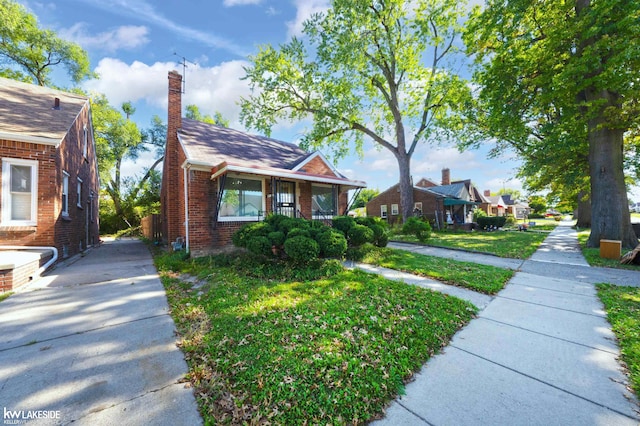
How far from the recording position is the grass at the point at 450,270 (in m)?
5.43

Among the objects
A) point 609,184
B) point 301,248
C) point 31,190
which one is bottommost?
point 301,248

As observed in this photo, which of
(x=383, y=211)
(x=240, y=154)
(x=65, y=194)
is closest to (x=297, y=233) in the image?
(x=240, y=154)

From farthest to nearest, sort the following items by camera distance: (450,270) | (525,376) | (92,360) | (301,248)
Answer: (450,270), (301,248), (92,360), (525,376)

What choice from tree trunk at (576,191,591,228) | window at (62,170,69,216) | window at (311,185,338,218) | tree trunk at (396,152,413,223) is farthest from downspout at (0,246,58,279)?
tree trunk at (576,191,591,228)

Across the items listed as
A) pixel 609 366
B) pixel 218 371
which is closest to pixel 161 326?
pixel 218 371

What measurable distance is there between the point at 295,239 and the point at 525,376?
4494mm

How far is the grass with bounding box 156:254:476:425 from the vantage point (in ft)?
6.80

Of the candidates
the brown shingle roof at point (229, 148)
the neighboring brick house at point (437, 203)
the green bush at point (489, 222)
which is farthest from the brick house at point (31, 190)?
the green bush at point (489, 222)

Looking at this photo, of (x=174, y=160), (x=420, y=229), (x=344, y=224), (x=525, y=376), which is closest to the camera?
(x=525, y=376)

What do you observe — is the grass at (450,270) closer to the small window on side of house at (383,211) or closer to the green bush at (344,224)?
the green bush at (344,224)

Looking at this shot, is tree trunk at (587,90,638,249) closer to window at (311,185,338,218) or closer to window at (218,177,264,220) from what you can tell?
window at (311,185,338,218)

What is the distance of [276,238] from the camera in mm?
6277

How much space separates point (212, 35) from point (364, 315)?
38.5 ft

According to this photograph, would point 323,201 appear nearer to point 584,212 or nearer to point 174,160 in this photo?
point 174,160
